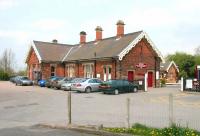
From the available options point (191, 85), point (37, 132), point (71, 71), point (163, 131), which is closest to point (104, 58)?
point (71, 71)

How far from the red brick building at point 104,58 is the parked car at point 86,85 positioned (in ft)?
16.5

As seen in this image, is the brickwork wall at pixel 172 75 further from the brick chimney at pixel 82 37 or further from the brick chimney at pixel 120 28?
the brick chimney at pixel 120 28

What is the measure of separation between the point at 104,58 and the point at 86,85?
732cm

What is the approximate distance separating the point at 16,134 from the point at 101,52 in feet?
120

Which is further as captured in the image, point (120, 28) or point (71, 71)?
point (71, 71)

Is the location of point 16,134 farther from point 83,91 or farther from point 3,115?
point 83,91

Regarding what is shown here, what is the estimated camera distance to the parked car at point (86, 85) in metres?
39.1

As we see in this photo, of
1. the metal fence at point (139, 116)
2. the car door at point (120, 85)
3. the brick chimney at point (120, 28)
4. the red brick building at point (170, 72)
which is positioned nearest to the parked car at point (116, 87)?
the car door at point (120, 85)

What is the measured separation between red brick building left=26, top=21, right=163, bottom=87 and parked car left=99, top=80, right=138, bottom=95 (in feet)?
20.1

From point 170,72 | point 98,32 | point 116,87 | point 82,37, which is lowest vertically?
point 116,87

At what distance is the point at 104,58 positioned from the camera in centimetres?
4569

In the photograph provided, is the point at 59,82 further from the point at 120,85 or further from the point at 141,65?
the point at 120,85

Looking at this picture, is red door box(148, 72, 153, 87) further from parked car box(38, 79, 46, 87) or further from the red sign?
parked car box(38, 79, 46, 87)

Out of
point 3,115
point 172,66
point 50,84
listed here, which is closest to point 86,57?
point 50,84
